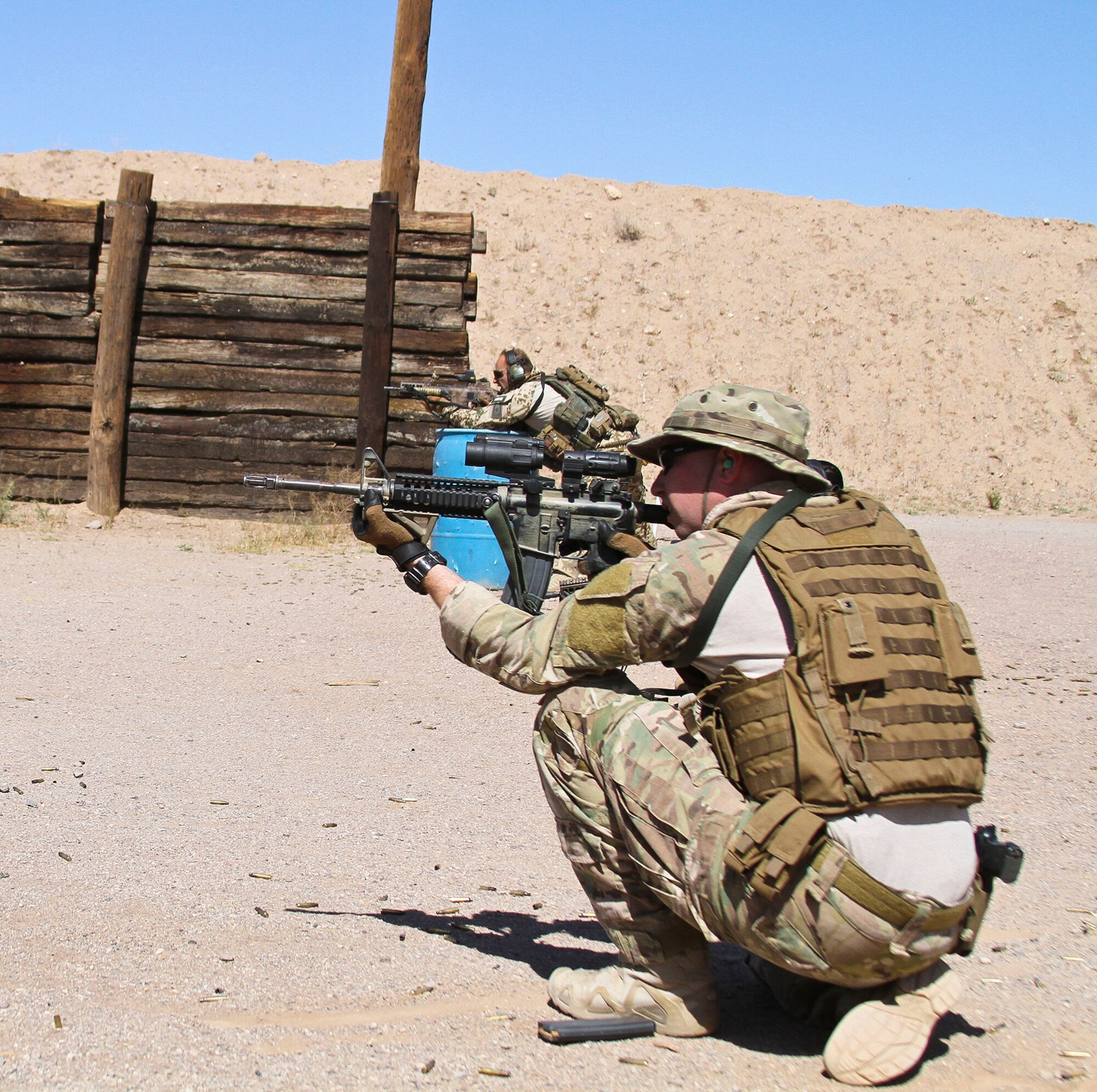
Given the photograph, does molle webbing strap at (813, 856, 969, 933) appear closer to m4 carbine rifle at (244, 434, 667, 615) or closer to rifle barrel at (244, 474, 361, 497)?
m4 carbine rifle at (244, 434, 667, 615)

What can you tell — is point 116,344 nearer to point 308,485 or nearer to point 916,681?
point 308,485

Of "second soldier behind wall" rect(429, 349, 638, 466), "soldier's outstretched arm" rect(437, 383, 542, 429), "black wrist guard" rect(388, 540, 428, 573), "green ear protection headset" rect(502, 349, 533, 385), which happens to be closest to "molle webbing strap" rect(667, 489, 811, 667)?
"black wrist guard" rect(388, 540, 428, 573)

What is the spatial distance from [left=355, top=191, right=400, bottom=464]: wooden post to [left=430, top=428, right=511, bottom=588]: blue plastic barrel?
2.26 metres

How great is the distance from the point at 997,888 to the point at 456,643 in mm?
1937

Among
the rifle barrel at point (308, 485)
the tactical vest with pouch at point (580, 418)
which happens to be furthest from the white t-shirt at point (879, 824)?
the tactical vest with pouch at point (580, 418)

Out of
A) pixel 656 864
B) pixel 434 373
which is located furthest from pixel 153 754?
pixel 434 373

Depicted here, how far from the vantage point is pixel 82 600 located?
23.7ft

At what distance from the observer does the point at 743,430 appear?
2561mm

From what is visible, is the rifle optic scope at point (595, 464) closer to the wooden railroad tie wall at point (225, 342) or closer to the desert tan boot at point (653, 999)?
the desert tan boot at point (653, 999)

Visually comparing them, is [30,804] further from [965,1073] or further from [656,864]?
[965,1073]

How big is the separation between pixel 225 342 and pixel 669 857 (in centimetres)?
907

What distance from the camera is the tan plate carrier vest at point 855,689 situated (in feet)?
7.55

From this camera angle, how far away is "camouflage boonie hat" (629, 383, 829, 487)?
2559 millimetres

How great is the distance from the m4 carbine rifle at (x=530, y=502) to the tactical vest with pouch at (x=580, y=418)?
4.84m
